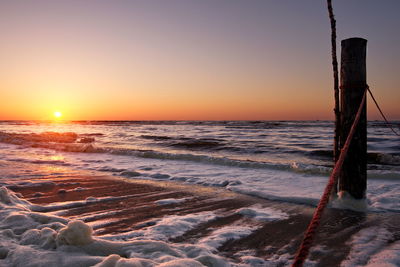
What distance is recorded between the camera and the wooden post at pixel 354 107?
421cm

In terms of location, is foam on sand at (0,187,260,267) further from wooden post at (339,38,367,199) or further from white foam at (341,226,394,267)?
wooden post at (339,38,367,199)

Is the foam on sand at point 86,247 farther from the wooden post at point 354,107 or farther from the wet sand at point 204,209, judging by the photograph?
the wooden post at point 354,107

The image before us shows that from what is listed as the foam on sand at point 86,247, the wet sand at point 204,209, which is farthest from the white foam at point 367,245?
the foam on sand at point 86,247

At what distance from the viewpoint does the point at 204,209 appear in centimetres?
468

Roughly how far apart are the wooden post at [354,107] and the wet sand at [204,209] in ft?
1.64

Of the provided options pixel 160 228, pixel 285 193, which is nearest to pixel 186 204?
pixel 160 228

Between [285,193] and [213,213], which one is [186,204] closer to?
[213,213]

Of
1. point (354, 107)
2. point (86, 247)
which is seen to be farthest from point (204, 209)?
point (354, 107)

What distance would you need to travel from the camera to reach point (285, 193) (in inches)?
235

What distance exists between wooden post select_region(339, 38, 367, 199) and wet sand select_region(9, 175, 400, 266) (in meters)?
0.50

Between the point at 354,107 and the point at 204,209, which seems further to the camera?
the point at 204,209

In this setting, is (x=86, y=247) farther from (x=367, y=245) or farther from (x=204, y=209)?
(x=367, y=245)

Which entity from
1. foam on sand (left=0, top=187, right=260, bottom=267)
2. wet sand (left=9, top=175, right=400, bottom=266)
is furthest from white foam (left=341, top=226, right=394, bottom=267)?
foam on sand (left=0, top=187, right=260, bottom=267)

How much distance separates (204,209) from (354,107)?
2.68m
